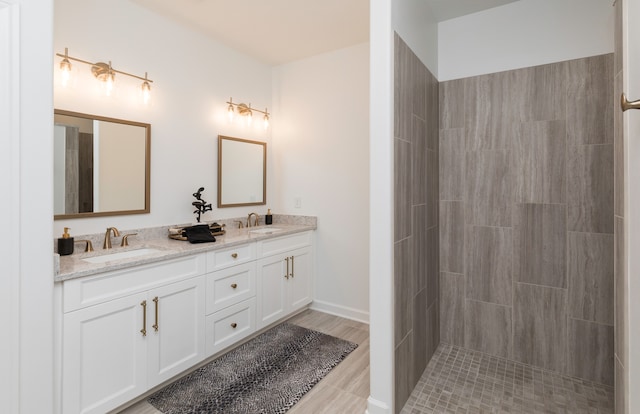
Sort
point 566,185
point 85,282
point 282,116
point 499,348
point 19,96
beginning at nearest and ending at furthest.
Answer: point 19,96 → point 85,282 → point 566,185 → point 499,348 → point 282,116

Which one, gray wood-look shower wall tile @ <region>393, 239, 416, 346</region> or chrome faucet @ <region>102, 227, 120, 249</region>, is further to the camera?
chrome faucet @ <region>102, 227, 120, 249</region>

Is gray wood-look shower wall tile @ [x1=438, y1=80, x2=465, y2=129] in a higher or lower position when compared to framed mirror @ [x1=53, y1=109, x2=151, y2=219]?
higher

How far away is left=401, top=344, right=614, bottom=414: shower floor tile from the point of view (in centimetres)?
193

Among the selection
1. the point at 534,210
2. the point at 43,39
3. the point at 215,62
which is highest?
the point at 215,62

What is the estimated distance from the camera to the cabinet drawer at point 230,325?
Answer: 7.89ft

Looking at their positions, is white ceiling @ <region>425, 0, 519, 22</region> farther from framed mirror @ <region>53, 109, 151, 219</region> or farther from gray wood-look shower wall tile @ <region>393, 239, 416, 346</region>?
framed mirror @ <region>53, 109, 151, 219</region>

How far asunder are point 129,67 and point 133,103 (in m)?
0.27

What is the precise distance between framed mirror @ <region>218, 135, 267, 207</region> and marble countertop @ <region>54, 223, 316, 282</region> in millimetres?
386

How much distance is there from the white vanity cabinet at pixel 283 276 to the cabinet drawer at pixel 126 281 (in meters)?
0.69

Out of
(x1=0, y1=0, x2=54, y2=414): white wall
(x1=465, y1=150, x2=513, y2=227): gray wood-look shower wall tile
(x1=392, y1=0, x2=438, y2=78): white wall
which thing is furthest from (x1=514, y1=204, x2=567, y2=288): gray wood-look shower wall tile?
(x1=0, y1=0, x2=54, y2=414): white wall

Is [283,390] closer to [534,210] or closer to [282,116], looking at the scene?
[534,210]

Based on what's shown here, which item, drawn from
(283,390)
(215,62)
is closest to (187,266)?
(283,390)

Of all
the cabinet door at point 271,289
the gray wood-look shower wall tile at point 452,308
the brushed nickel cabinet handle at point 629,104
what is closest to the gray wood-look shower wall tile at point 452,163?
the gray wood-look shower wall tile at point 452,308

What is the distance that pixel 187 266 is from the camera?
7.34ft
